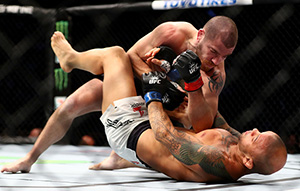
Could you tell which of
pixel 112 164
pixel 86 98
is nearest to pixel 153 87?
pixel 86 98

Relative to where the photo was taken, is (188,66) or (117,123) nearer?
(188,66)

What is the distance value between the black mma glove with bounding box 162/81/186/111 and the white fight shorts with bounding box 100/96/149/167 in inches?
4.6

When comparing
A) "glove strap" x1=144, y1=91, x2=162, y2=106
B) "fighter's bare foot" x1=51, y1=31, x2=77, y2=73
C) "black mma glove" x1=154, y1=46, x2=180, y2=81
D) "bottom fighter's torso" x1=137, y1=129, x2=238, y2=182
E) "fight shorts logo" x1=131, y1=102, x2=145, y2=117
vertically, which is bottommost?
"bottom fighter's torso" x1=137, y1=129, x2=238, y2=182

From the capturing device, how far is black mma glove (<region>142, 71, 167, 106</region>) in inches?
62.6

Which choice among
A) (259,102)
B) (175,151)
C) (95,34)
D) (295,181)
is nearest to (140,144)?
(175,151)

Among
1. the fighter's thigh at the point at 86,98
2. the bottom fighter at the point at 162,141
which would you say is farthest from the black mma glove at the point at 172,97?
the fighter's thigh at the point at 86,98

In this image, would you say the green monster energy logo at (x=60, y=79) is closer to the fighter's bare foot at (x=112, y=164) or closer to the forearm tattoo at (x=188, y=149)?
the fighter's bare foot at (x=112, y=164)

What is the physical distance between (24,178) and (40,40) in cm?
237

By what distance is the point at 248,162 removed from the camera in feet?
4.61

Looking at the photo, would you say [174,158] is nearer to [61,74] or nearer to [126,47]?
[61,74]

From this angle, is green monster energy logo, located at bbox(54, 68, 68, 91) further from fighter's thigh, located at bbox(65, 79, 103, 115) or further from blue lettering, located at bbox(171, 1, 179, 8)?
fighter's thigh, located at bbox(65, 79, 103, 115)

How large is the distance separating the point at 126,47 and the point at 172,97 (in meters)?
1.84

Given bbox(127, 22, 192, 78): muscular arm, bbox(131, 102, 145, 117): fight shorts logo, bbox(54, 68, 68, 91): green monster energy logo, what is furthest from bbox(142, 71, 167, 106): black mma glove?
bbox(54, 68, 68, 91): green monster energy logo

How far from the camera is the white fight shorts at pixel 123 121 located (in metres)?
1.65
